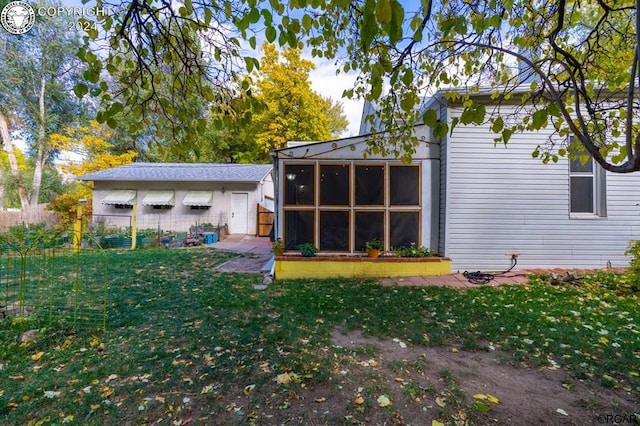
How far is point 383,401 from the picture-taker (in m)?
2.36

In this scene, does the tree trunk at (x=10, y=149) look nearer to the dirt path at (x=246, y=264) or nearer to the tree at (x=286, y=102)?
the tree at (x=286, y=102)

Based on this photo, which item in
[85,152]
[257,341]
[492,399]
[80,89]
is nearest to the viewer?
[80,89]

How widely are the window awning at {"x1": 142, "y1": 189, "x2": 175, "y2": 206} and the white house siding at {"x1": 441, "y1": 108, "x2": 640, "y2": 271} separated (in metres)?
13.0

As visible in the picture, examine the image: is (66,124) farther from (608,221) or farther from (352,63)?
(608,221)

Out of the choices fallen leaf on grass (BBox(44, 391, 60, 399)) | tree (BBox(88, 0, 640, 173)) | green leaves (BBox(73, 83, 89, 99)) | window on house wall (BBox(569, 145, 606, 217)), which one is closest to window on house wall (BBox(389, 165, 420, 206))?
tree (BBox(88, 0, 640, 173))

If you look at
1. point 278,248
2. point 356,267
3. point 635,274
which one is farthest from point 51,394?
point 635,274

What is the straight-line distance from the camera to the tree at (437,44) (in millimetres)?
1961

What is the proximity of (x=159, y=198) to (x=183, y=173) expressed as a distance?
1.71m

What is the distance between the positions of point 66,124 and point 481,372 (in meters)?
24.7

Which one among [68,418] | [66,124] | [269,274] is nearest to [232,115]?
[68,418]

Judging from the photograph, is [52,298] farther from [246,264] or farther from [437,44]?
[437,44]

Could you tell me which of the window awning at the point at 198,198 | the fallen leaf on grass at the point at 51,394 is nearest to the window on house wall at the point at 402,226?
the fallen leaf on grass at the point at 51,394

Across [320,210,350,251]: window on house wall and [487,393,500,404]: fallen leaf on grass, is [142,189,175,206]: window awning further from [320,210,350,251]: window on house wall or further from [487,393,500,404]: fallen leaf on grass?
[487,393,500,404]: fallen leaf on grass

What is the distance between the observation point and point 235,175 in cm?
1504
